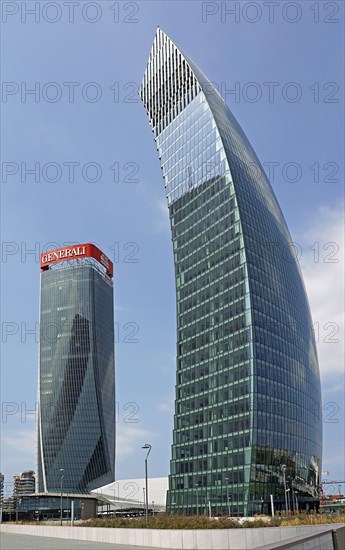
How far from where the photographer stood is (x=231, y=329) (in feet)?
387

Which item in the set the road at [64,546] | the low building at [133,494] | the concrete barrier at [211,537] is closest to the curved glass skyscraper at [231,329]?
the low building at [133,494]

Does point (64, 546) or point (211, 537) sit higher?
point (211, 537)

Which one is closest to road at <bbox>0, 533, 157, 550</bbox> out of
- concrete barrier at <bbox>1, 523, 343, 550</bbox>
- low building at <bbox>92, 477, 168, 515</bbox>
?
concrete barrier at <bbox>1, 523, 343, 550</bbox>

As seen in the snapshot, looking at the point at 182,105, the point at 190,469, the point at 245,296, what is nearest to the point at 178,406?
the point at 190,469

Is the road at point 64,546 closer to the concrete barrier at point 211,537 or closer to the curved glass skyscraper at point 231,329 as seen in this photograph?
the concrete barrier at point 211,537

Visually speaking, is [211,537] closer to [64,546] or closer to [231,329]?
[64,546]

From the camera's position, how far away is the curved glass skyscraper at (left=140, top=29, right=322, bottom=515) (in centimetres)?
10969

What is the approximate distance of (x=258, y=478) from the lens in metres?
105

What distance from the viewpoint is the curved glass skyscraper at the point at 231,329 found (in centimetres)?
10969

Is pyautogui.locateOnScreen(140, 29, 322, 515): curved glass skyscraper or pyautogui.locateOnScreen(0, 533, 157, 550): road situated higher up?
pyautogui.locateOnScreen(140, 29, 322, 515): curved glass skyscraper

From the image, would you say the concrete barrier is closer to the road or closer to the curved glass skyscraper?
the road

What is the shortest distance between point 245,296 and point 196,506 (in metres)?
41.4

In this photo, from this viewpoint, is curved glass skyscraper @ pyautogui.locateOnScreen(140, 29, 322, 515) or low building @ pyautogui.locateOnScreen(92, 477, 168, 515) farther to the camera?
low building @ pyautogui.locateOnScreen(92, 477, 168, 515)

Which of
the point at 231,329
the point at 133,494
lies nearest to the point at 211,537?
the point at 231,329
